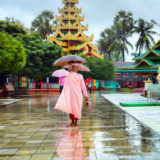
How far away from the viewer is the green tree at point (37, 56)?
25.0 m

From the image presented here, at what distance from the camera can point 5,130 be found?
6.95 meters

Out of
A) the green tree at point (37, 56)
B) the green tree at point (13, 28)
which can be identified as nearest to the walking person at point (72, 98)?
the green tree at point (37, 56)

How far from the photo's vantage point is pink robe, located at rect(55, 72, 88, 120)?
7645 mm

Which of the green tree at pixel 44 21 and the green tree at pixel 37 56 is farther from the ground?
the green tree at pixel 44 21

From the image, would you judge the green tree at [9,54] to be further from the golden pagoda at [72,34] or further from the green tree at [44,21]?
the green tree at [44,21]

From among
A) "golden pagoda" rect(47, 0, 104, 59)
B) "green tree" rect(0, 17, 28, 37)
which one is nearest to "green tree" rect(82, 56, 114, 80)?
"golden pagoda" rect(47, 0, 104, 59)

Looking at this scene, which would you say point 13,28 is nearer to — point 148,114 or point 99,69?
point 99,69

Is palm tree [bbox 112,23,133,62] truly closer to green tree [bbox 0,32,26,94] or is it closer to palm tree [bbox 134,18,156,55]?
palm tree [bbox 134,18,156,55]

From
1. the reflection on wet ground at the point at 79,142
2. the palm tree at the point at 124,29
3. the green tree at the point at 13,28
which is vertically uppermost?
the palm tree at the point at 124,29

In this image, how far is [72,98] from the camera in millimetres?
7785

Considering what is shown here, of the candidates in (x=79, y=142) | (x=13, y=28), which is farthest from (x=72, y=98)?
(x=13, y=28)

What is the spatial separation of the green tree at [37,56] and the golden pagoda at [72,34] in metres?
16.5

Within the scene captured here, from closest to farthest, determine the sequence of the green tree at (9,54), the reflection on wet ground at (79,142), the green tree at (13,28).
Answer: the reflection on wet ground at (79,142), the green tree at (9,54), the green tree at (13,28)

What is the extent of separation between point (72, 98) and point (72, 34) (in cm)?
3845
